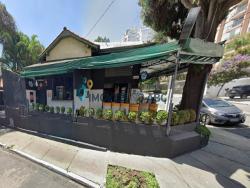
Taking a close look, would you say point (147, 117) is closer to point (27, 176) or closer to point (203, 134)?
point (203, 134)

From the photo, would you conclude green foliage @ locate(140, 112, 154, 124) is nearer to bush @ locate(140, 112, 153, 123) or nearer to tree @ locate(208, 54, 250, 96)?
bush @ locate(140, 112, 153, 123)

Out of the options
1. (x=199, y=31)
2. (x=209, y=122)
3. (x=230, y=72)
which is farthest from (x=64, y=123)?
(x=230, y=72)

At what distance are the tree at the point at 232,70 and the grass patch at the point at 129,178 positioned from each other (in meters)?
19.5

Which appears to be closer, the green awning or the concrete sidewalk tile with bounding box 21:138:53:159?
the green awning

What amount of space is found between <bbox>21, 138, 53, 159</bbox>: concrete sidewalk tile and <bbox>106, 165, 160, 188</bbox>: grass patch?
2.48 meters

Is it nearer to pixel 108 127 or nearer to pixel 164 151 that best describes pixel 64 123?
pixel 108 127

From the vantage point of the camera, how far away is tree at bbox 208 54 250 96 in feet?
61.1

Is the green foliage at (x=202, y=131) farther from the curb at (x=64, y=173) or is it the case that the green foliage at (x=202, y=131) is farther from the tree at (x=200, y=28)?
the curb at (x=64, y=173)

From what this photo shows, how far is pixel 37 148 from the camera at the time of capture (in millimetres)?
5719

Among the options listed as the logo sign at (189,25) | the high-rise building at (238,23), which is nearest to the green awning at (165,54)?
the logo sign at (189,25)

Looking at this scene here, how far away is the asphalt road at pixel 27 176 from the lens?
3.72m

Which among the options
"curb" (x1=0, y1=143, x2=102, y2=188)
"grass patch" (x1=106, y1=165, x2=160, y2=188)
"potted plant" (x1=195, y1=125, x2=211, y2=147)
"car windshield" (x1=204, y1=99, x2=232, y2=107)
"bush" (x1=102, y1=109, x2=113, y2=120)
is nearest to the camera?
"grass patch" (x1=106, y1=165, x2=160, y2=188)

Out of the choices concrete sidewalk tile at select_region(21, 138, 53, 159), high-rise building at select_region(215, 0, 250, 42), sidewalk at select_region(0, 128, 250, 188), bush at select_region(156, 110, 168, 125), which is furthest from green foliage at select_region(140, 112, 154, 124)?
high-rise building at select_region(215, 0, 250, 42)

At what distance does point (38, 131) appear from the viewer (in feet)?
23.3
